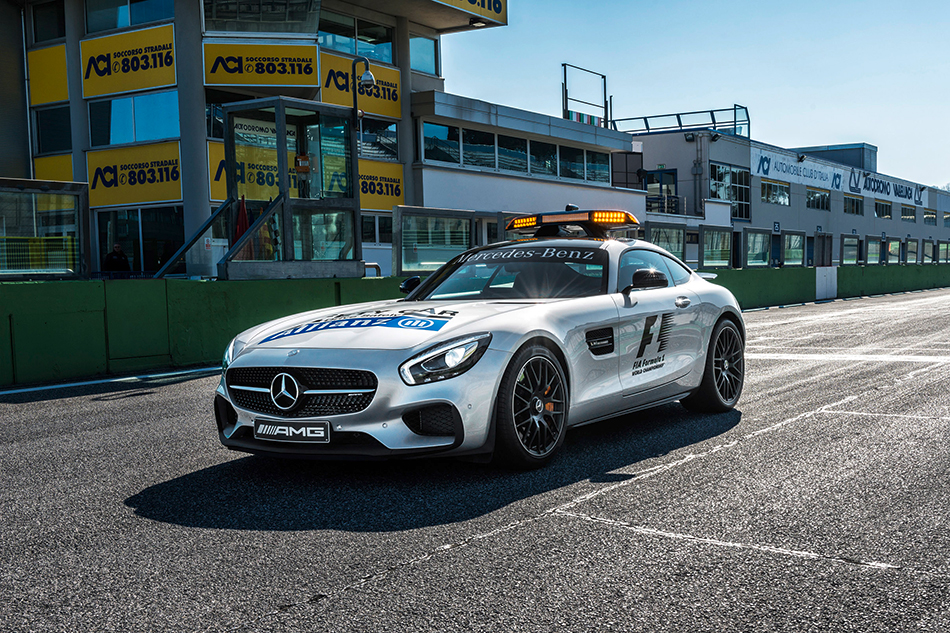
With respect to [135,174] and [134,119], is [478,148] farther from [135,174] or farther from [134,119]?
[135,174]

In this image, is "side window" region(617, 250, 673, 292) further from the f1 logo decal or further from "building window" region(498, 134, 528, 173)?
"building window" region(498, 134, 528, 173)

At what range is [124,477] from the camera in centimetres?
520

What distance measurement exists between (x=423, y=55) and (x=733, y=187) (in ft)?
78.1

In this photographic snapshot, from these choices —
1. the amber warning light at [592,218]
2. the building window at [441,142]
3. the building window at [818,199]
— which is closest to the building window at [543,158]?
the building window at [441,142]

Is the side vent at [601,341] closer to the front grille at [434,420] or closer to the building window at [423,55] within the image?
the front grille at [434,420]

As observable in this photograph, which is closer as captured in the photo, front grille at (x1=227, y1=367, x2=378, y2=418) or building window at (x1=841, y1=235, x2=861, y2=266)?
front grille at (x1=227, y1=367, x2=378, y2=418)

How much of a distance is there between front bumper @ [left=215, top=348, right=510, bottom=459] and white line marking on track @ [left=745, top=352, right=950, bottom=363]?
6.95m

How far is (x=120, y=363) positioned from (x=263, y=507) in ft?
24.2

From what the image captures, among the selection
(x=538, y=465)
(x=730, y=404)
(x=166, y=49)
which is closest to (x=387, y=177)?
(x=166, y=49)

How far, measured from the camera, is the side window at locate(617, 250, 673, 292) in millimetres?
6266

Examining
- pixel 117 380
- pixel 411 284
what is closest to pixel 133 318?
pixel 117 380

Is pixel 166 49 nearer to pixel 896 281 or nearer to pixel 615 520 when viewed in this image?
pixel 615 520

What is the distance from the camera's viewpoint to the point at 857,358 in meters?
10.8

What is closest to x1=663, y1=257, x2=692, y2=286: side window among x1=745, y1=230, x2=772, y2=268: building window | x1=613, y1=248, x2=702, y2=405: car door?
x1=613, y1=248, x2=702, y2=405: car door
